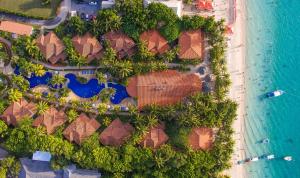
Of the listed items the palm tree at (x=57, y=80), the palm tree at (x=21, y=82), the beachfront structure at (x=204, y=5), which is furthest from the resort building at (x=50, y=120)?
the beachfront structure at (x=204, y=5)

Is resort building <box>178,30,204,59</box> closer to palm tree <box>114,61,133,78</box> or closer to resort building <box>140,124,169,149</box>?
palm tree <box>114,61,133,78</box>

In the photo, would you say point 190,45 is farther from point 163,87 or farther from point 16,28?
point 16,28

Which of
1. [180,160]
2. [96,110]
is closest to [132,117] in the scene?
[96,110]

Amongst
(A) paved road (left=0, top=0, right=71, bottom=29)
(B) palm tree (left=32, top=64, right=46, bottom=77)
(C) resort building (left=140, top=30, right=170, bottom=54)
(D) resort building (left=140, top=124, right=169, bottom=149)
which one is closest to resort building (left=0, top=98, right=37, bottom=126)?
(B) palm tree (left=32, top=64, right=46, bottom=77)

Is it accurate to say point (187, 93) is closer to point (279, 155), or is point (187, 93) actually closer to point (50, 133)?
point (279, 155)

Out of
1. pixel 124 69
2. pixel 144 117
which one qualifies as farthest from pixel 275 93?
pixel 124 69

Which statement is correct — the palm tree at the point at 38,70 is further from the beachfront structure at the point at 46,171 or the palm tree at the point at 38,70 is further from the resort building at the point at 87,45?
the beachfront structure at the point at 46,171
